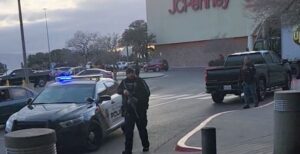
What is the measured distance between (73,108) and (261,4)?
67.3ft

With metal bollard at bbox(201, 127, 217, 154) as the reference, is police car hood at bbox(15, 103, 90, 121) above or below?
below

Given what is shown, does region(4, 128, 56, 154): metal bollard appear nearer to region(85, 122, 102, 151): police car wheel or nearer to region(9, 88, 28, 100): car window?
region(85, 122, 102, 151): police car wheel

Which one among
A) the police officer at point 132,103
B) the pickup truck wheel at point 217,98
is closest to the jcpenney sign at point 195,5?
the pickup truck wheel at point 217,98

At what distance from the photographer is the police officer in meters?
9.78

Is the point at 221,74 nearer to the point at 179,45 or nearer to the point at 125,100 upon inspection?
the point at 125,100

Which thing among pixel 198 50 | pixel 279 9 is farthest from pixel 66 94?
pixel 198 50

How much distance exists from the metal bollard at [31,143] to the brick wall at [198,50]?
66291mm

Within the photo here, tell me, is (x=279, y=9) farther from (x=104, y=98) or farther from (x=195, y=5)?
(x=195, y=5)

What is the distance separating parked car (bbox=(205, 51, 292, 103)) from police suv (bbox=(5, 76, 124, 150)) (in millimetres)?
6736

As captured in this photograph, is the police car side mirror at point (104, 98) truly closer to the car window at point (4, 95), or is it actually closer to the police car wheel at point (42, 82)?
the car window at point (4, 95)

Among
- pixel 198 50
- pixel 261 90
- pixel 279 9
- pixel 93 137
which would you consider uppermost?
pixel 279 9

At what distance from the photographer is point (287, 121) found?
277 inches

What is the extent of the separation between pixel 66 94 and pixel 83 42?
75758 mm

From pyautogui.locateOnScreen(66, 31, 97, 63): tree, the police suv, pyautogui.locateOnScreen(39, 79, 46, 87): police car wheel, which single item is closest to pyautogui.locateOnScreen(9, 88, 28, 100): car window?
the police suv
